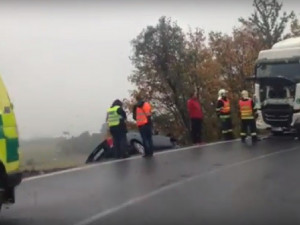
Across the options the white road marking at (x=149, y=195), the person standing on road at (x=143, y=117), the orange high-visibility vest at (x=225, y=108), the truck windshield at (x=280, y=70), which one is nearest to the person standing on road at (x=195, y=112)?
the orange high-visibility vest at (x=225, y=108)

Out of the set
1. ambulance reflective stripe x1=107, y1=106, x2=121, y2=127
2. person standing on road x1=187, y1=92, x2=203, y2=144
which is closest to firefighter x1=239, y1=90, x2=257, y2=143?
person standing on road x1=187, y1=92, x2=203, y2=144

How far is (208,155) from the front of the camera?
52.4 feet

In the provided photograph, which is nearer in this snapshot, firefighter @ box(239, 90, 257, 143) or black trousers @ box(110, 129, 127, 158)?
black trousers @ box(110, 129, 127, 158)

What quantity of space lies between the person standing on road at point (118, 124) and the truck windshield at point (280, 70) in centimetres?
722

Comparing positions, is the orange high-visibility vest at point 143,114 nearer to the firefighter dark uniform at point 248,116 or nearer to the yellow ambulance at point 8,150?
the firefighter dark uniform at point 248,116

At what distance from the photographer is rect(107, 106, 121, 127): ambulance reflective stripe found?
1570cm

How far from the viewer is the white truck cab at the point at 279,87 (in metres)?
20.7

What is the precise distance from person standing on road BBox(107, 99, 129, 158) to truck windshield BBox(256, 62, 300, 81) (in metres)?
7.22

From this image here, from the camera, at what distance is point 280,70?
2117cm

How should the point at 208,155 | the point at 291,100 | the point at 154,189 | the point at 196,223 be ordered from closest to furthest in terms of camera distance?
the point at 196,223
the point at 154,189
the point at 208,155
the point at 291,100

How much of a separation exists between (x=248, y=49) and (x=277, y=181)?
143 ft

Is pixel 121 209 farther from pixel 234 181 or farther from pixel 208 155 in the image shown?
pixel 208 155

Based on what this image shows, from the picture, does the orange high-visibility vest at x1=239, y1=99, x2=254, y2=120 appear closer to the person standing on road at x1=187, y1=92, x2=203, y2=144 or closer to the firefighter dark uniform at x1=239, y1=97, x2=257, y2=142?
the firefighter dark uniform at x1=239, y1=97, x2=257, y2=142

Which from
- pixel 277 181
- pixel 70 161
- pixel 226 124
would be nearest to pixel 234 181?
pixel 277 181
